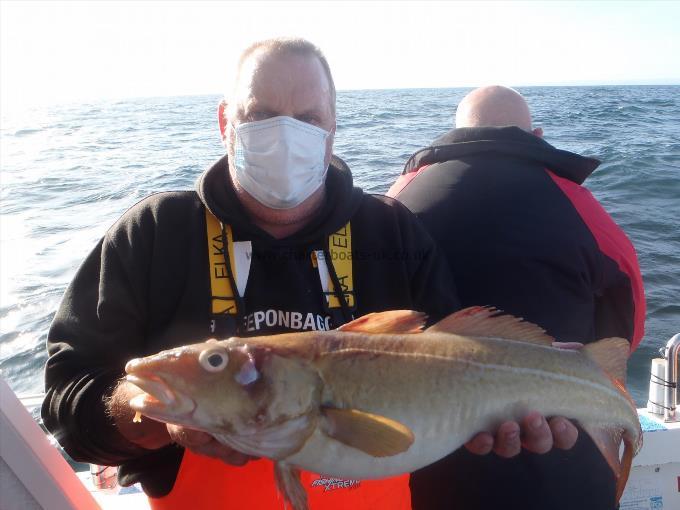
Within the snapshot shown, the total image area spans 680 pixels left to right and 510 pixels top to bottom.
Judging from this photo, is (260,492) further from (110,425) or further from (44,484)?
(44,484)

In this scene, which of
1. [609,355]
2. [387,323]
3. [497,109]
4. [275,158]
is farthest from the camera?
[497,109]

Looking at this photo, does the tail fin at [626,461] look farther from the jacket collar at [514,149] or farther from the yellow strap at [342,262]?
the jacket collar at [514,149]

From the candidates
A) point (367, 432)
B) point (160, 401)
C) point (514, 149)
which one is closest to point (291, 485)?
point (367, 432)

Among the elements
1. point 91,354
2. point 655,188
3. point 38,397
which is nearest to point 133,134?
point 655,188

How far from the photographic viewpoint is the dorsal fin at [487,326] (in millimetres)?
2533

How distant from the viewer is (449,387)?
7.67ft

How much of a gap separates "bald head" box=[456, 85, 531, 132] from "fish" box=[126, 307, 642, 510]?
8.10 ft

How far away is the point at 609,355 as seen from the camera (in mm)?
2666

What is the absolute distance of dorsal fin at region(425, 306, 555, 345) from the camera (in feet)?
8.31

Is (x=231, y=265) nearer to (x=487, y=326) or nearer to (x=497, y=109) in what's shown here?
(x=487, y=326)

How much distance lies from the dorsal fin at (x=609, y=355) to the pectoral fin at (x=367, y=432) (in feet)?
3.47

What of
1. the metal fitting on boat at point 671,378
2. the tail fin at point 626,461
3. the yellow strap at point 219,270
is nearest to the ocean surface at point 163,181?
the metal fitting on boat at point 671,378

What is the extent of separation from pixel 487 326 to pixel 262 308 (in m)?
1.15

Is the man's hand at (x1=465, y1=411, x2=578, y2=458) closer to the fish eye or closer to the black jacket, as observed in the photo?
the black jacket
